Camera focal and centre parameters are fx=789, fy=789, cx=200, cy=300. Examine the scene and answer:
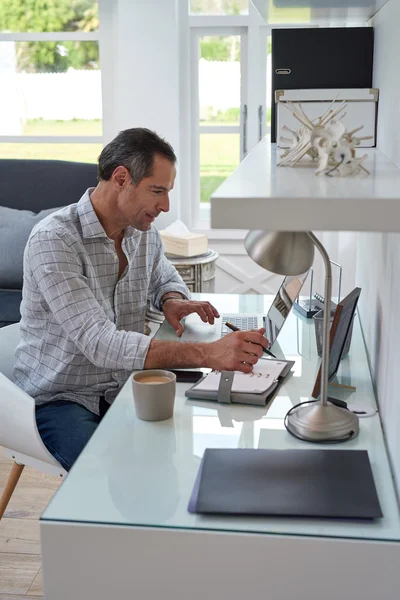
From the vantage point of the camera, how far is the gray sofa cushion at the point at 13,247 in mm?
4055

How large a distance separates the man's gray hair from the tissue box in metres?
1.75

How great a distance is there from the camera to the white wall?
1.53 m

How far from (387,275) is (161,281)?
40.7 inches

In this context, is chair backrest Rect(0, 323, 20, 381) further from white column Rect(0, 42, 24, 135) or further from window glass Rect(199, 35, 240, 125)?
white column Rect(0, 42, 24, 135)

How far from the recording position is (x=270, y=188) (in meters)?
1.14

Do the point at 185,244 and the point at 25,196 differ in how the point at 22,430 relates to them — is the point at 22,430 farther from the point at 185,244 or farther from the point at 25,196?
the point at 25,196

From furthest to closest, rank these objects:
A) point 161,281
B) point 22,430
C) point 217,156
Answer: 1. point 217,156
2. point 161,281
3. point 22,430

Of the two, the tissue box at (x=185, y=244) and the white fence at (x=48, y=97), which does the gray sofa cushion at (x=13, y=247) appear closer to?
the tissue box at (x=185, y=244)

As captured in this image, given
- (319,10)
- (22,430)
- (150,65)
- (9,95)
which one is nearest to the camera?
(22,430)

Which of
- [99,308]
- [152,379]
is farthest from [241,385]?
[99,308]

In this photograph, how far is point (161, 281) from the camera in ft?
8.68

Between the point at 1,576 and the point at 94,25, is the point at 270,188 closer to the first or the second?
the point at 1,576

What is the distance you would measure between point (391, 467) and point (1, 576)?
1.43m

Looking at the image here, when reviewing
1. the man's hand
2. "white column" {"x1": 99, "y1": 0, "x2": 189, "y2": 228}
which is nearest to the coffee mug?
the man's hand
